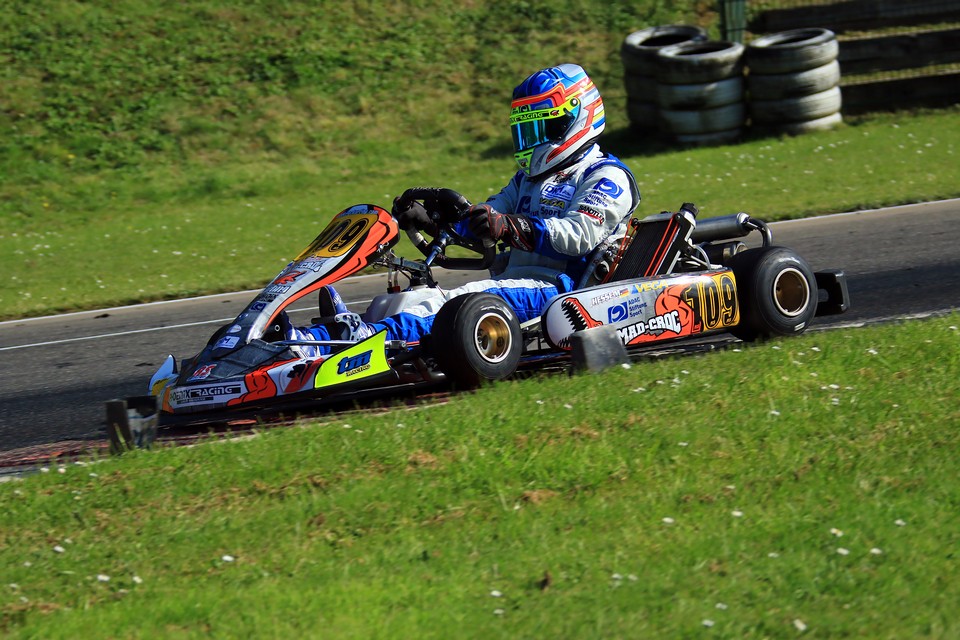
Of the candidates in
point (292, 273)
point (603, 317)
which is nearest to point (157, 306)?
point (292, 273)

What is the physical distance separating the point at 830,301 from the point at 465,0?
12.6m

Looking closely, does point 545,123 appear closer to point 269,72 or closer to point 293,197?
point 293,197

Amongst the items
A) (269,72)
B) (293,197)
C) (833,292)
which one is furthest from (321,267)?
(269,72)

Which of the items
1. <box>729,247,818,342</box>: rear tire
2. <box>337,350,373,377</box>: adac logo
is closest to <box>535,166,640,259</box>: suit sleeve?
<box>729,247,818,342</box>: rear tire

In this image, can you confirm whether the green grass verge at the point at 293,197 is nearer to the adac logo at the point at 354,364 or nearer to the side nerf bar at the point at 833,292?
the side nerf bar at the point at 833,292

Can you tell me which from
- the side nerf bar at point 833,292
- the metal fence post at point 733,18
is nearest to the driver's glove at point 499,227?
the side nerf bar at point 833,292

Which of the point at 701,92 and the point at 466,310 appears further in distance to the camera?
the point at 701,92

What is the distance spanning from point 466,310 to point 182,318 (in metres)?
4.06

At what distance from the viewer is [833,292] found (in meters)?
6.32

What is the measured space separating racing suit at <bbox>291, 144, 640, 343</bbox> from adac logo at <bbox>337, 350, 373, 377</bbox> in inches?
8.5

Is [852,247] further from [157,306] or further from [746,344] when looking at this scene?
[157,306]

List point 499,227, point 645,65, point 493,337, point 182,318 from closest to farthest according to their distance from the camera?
point 493,337, point 499,227, point 182,318, point 645,65

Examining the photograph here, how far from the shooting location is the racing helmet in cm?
601

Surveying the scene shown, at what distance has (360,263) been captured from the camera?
551 cm
